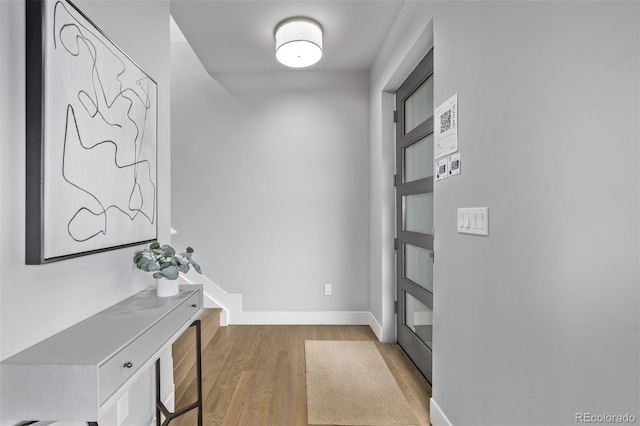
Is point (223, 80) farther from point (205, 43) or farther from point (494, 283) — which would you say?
point (494, 283)

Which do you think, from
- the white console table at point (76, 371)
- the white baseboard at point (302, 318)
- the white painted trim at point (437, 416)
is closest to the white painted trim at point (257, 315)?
the white baseboard at point (302, 318)

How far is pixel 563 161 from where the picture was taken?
3.06ft

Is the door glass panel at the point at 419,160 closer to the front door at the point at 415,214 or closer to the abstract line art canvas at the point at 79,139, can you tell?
the front door at the point at 415,214

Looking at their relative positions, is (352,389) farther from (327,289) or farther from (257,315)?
(257,315)

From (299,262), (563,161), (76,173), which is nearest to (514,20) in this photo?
(563,161)

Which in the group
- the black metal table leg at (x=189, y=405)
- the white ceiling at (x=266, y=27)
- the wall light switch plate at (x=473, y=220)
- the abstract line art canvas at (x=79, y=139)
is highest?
the white ceiling at (x=266, y=27)

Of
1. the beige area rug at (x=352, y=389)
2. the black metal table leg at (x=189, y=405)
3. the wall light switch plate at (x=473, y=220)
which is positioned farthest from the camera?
the beige area rug at (x=352, y=389)

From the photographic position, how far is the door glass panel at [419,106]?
88.7 inches

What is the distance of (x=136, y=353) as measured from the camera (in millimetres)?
1053

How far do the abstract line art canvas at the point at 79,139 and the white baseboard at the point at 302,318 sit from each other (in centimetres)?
208

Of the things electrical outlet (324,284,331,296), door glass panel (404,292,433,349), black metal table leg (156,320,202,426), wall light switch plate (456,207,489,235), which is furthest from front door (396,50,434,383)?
black metal table leg (156,320,202,426)

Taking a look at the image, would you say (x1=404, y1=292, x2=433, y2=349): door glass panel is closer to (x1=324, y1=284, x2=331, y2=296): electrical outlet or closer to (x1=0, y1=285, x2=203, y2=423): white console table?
(x1=324, y1=284, x2=331, y2=296): electrical outlet

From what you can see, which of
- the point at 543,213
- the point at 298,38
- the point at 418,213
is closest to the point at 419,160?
the point at 418,213

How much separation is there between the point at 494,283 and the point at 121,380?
1329 millimetres
